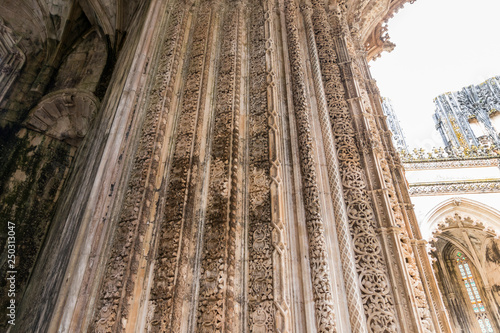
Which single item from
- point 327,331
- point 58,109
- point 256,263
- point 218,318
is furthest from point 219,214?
point 58,109

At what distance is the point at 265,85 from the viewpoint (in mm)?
3625

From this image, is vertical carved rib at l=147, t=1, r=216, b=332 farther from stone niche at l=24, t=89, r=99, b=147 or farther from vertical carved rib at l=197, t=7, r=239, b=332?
stone niche at l=24, t=89, r=99, b=147

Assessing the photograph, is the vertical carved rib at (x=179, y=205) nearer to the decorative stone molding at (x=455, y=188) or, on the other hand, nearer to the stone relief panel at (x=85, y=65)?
the stone relief panel at (x=85, y=65)

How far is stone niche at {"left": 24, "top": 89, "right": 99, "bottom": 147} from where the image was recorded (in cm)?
553

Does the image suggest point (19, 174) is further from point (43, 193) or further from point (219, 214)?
point (219, 214)

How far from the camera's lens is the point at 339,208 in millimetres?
2697

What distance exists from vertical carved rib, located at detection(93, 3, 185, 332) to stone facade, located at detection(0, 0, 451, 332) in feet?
0.04

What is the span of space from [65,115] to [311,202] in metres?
5.25

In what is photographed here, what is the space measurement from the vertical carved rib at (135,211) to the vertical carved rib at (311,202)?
4.65ft

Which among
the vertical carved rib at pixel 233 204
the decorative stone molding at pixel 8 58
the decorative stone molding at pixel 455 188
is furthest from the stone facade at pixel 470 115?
the decorative stone molding at pixel 8 58

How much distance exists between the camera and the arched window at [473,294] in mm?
12344

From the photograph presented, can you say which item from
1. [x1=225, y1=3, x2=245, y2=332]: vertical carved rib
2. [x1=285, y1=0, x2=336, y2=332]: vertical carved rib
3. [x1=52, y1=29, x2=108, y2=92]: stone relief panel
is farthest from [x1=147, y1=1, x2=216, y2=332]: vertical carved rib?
[x1=52, y1=29, x2=108, y2=92]: stone relief panel

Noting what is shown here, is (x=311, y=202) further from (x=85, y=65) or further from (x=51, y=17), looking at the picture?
(x=51, y=17)

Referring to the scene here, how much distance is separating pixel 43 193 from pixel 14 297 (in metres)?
1.66
